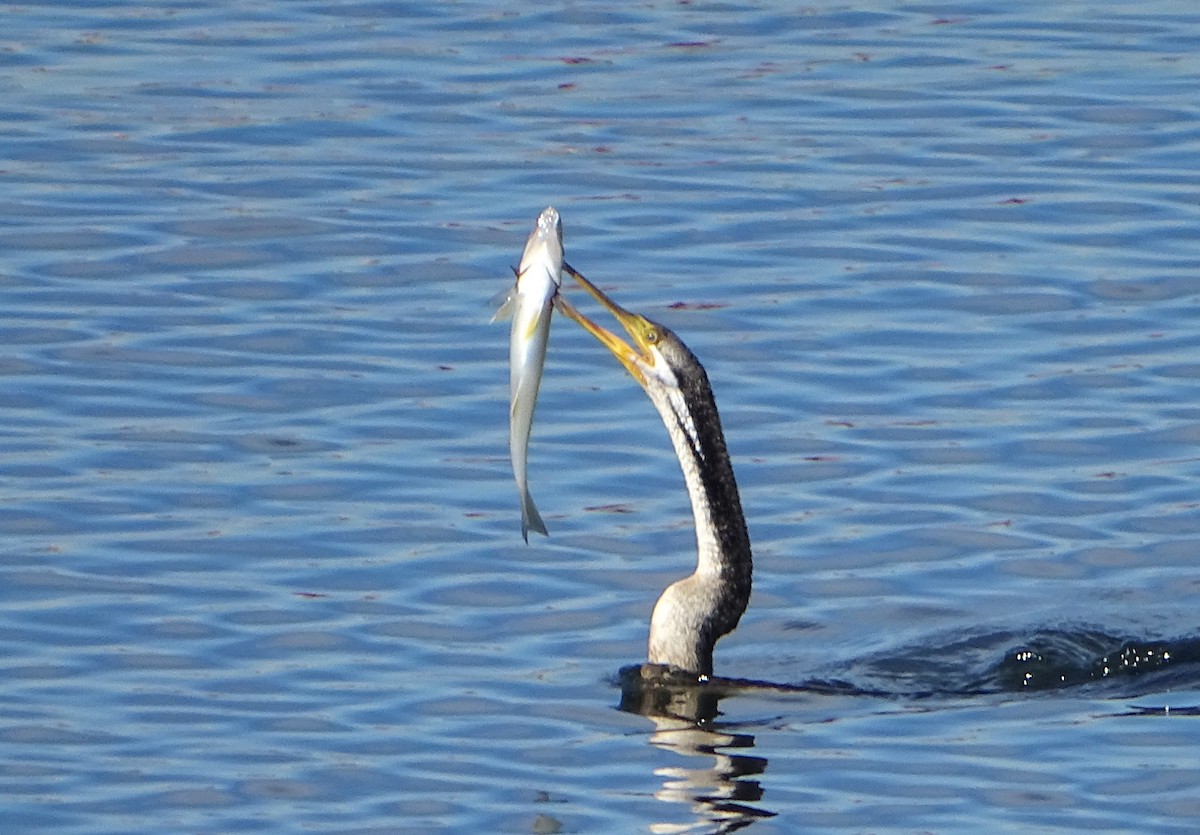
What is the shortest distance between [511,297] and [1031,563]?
2415 mm

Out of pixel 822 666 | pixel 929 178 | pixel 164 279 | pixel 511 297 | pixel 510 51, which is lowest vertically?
pixel 822 666

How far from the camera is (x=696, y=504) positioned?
930 cm

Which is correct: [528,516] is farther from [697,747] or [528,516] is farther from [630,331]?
[697,747]

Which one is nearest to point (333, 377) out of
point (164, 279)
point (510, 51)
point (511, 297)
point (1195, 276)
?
point (164, 279)

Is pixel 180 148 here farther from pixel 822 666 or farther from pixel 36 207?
pixel 822 666

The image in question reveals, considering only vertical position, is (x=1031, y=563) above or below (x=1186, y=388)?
below

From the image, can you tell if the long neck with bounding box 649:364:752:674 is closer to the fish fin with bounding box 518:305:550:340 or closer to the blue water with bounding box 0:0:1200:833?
the blue water with bounding box 0:0:1200:833

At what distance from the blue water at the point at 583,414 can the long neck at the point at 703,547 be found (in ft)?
0.65

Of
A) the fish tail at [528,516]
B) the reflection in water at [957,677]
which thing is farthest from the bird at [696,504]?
the fish tail at [528,516]

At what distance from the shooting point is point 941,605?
995 cm

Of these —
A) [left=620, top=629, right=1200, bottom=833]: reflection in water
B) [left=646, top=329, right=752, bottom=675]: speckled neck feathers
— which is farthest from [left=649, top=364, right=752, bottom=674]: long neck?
[left=620, top=629, right=1200, bottom=833]: reflection in water

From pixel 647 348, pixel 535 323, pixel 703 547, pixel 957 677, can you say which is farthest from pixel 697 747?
pixel 535 323

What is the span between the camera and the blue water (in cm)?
845

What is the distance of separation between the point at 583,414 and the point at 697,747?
351 cm
